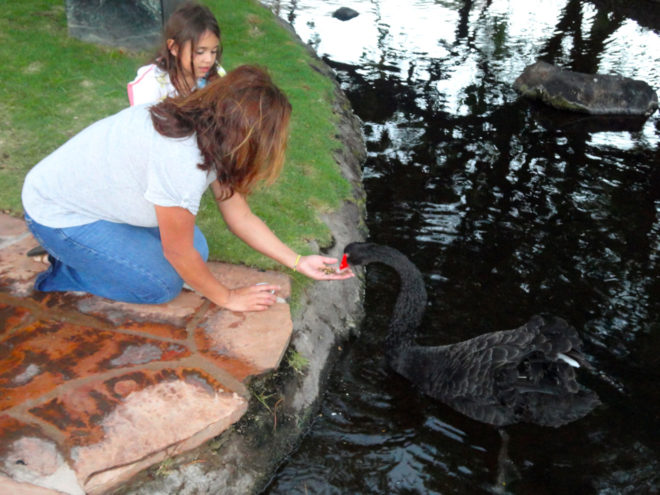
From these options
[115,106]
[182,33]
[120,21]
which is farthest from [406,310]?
[120,21]

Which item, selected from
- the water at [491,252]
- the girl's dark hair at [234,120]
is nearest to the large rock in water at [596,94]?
the water at [491,252]

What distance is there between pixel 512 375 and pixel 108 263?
8.42ft

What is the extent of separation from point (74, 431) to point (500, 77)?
984cm

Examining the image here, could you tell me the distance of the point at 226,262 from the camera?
4.23 m

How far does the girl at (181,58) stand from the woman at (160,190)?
3.46 ft

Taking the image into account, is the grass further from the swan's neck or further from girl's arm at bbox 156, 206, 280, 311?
the swan's neck

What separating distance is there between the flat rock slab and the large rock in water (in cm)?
750

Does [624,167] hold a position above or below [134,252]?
below

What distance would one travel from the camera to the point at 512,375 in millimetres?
3973

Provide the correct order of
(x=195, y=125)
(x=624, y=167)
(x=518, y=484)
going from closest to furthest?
1. (x=195, y=125)
2. (x=518, y=484)
3. (x=624, y=167)

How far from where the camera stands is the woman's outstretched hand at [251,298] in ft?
11.5

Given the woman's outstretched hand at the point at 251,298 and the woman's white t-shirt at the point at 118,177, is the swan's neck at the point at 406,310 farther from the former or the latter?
Result: the woman's white t-shirt at the point at 118,177

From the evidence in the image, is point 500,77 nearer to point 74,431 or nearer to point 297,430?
point 297,430

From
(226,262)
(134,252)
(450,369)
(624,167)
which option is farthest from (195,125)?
(624,167)
